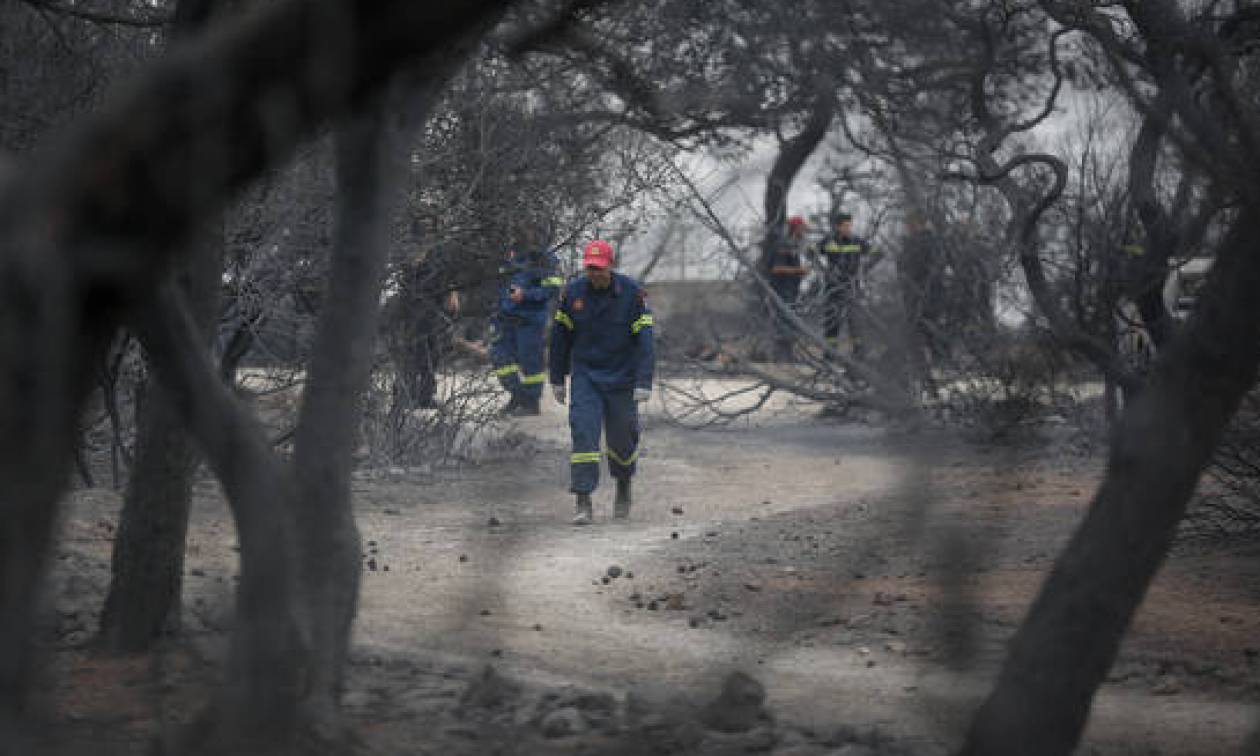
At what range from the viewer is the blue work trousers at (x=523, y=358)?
54.5 feet

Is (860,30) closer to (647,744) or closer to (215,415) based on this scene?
(647,744)

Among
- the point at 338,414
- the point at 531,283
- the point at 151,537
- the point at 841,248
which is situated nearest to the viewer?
the point at 338,414

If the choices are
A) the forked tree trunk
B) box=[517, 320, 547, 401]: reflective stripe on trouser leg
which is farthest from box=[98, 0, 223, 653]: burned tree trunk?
box=[517, 320, 547, 401]: reflective stripe on trouser leg

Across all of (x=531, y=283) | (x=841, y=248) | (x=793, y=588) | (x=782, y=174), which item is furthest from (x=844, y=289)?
(x=793, y=588)

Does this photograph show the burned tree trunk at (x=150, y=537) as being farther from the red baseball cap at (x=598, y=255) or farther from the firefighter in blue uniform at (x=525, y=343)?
the firefighter in blue uniform at (x=525, y=343)

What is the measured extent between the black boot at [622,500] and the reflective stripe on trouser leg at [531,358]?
5.26 meters

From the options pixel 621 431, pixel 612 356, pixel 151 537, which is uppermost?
pixel 612 356

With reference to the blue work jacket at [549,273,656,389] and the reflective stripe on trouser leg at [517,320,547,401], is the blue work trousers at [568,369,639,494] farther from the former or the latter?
the reflective stripe on trouser leg at [517,320,547,401]

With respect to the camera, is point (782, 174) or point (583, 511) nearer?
point (583, 511)

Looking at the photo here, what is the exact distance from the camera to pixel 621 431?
1149 cm

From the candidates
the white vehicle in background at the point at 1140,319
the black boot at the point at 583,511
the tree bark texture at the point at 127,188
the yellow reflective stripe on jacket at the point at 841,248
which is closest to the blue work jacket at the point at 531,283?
the black boot at the point at 583,511

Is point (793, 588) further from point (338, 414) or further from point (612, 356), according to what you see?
point (338, 414)

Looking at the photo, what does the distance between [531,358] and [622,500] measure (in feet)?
19.1

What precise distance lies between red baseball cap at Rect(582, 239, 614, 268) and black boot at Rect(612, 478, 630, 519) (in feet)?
4.60
